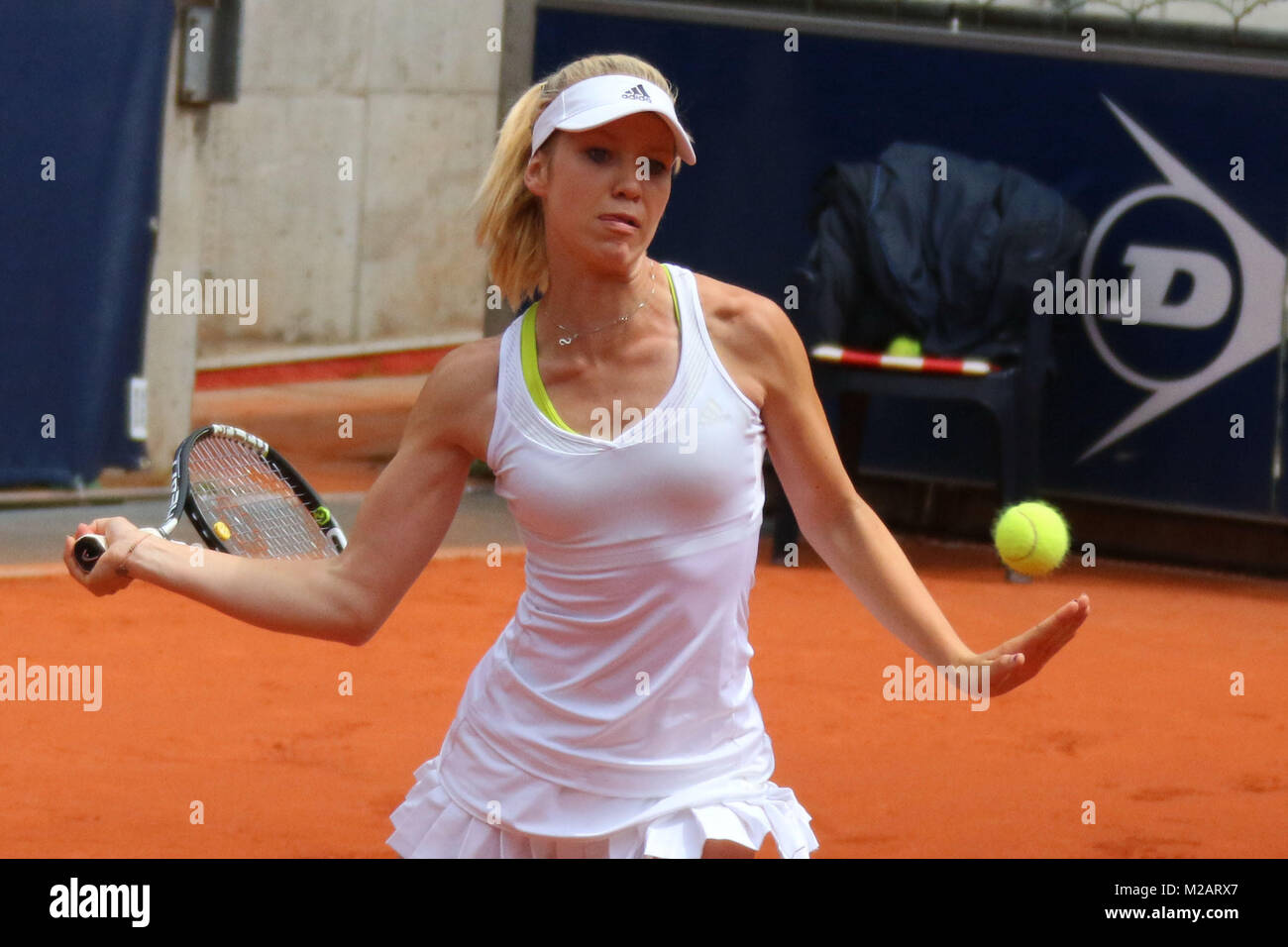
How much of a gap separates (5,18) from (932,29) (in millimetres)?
4110

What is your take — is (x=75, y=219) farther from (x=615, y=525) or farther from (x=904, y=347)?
(x=615, y=525)

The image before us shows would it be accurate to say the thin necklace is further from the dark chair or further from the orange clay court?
the dark chair

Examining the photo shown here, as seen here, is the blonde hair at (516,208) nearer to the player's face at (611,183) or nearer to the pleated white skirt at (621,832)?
the player's face at (611,183)

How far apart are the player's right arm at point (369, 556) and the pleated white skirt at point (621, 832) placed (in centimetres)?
26

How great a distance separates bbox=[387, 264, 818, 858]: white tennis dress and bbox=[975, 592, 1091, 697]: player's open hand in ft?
1.02

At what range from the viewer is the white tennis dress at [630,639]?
2268 millimetres

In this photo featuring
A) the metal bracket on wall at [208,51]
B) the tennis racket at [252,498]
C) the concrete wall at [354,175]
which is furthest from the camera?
the concrete wall at [354,175]

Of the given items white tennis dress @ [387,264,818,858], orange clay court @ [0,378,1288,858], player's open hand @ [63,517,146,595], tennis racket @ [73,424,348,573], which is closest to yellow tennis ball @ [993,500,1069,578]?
orange clay court @ [0,378,1288,858]

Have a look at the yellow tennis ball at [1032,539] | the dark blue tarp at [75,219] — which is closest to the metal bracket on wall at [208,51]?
the dark blue tarp at [75,219]

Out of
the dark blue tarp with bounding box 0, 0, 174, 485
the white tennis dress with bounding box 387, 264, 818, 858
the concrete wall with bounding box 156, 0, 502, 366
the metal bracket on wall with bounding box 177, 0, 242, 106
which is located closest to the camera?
the white tennis dress with bounding box 387, 264, 818, 858

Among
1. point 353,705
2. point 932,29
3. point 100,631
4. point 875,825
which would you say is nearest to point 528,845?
point 875,825

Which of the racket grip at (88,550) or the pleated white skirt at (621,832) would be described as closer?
the pleated white skirt at (621,832)

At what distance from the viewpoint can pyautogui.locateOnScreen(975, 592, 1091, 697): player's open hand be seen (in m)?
2.31

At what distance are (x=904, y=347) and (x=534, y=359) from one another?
5753 millimetres
